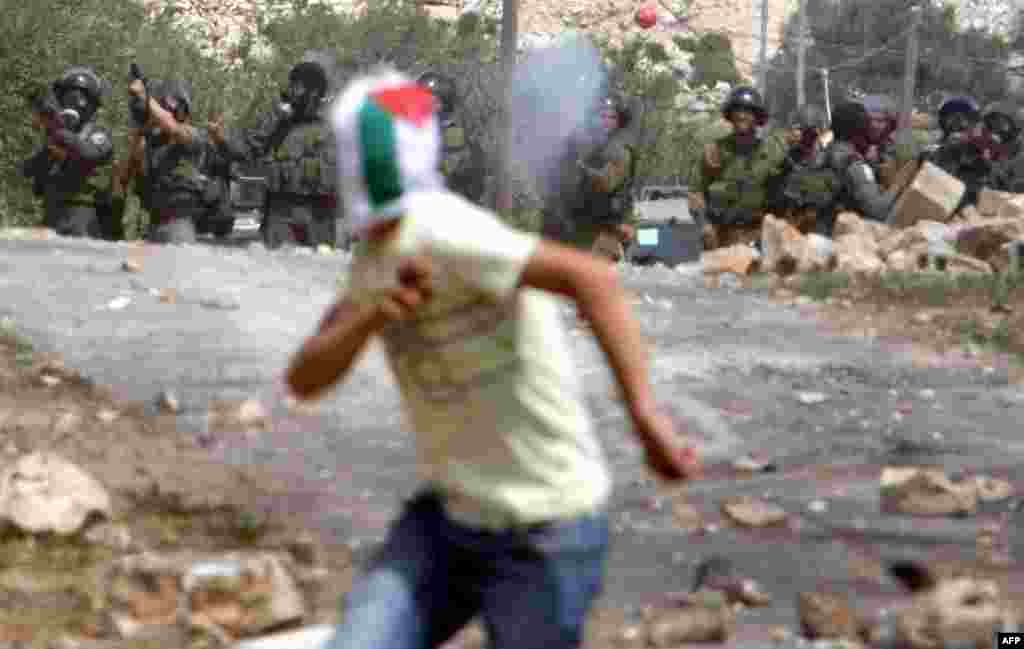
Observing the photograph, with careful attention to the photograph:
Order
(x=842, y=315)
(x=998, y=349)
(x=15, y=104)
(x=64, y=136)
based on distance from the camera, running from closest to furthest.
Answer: (x=998, y=349) < (x=842, y=315) < (x=64, y=136) < (x=15, y=104)

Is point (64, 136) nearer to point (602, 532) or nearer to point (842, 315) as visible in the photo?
point (842, 315)

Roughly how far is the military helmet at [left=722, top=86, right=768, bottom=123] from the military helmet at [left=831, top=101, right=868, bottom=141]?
0.59m

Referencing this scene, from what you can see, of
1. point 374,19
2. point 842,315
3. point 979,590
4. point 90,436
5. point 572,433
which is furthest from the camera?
point 374,19

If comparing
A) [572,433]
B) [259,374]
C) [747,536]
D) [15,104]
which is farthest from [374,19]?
[572,433]

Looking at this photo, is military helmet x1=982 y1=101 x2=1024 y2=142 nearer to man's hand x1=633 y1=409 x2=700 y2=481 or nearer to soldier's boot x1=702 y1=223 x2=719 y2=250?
soldier's boot x1=702 y1=223 x2=719 y2=250

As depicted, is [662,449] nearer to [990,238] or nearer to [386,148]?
[386,148]

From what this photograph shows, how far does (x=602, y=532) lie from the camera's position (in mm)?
3824

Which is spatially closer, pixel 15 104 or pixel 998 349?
pixel 998 349

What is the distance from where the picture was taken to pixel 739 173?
14.4 metres

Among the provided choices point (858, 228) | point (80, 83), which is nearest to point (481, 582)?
point (858, 228)

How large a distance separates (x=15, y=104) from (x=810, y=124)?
32.7 ft

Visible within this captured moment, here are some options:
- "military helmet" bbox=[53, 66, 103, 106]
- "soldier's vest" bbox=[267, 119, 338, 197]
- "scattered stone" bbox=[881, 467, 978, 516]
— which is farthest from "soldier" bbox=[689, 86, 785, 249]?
"scattered stone" bbox=[881, 467, 978, 516]

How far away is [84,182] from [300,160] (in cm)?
130

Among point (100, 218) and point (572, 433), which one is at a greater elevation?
point (572, 433)
